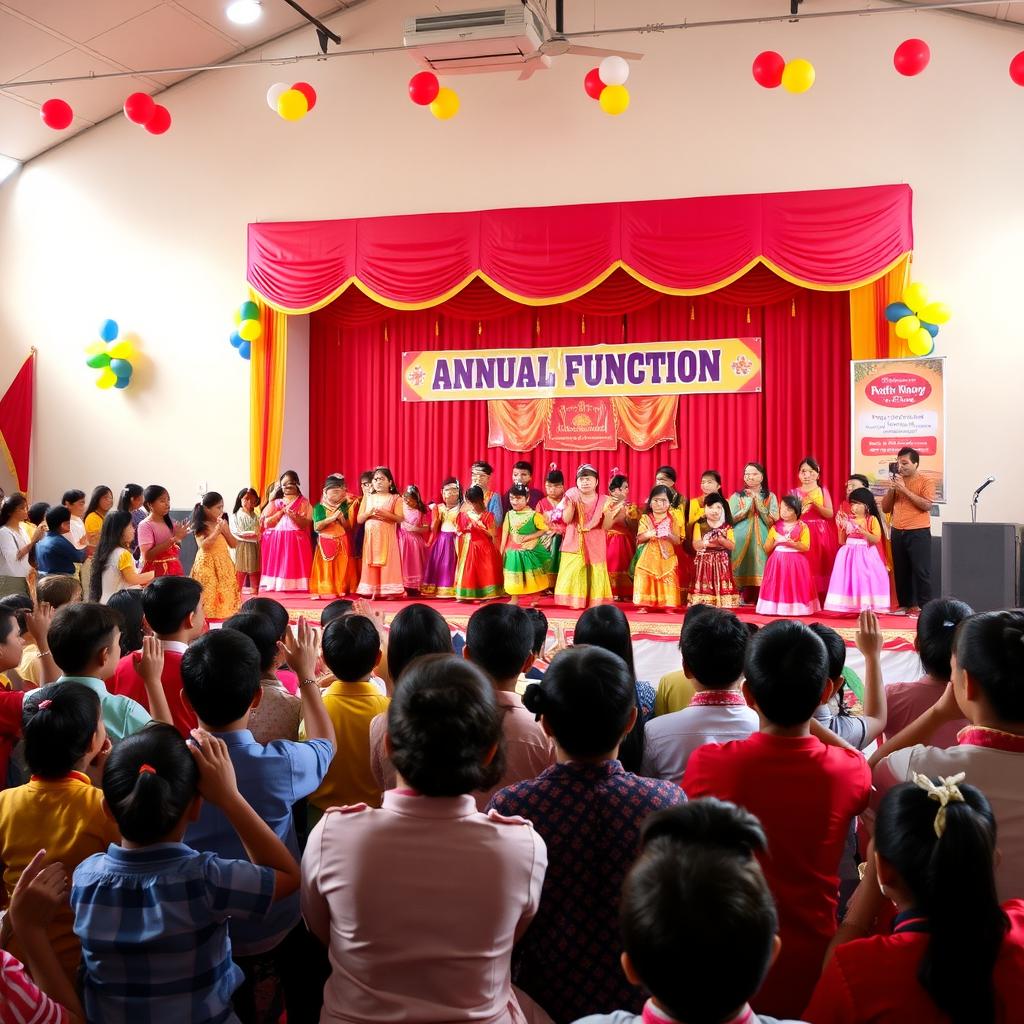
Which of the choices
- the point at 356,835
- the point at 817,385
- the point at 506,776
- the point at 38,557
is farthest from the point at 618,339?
the point at 356,835

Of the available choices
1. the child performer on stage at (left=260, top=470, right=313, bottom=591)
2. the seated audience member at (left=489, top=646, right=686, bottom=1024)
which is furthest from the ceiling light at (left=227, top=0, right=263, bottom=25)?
the seated audience member at (left=489, top=646, right=686, bottom=1024)

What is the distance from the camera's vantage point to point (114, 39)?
27.5ft

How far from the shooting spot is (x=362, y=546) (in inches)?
316

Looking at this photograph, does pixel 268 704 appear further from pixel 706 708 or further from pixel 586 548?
pixel 586 548

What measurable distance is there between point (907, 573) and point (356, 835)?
6.40m

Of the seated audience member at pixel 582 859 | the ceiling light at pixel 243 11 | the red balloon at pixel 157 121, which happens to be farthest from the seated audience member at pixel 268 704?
the ceiling light at pixel 243 11

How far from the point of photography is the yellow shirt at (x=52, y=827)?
165cm

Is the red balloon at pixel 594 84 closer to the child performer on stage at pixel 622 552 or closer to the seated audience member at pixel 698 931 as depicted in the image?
the child performer on stage at pixel 622 552

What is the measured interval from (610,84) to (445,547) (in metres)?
3.55

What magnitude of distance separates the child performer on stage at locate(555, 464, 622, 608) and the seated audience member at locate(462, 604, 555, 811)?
4.94m

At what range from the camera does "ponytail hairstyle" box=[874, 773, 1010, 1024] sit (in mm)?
1094

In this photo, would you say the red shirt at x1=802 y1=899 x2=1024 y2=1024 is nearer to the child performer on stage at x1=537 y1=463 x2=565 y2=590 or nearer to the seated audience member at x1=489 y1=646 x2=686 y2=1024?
the seated audience member at x1=489 y1=646 x2=686 y2=1024

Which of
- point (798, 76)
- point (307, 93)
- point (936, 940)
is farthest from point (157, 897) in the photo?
point (307, 93)

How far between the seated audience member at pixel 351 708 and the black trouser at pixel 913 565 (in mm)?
5500
